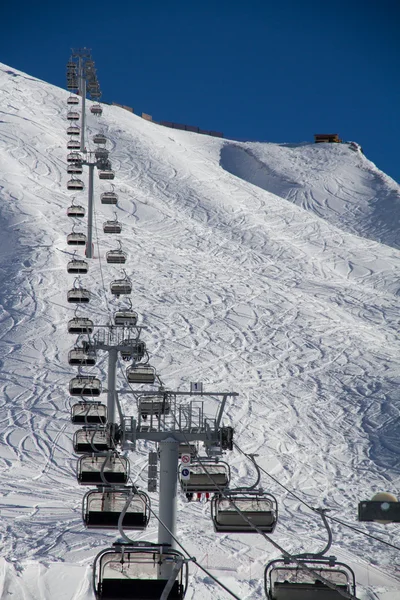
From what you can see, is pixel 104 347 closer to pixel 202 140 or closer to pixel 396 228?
pixel 396 228

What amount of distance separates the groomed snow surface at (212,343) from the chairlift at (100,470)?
1.38 m

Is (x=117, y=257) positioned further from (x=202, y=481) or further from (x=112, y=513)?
(x=112, y=513)

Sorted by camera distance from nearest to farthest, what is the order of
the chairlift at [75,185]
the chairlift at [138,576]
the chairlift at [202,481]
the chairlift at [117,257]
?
the chairlift at [138,576], the chairlift at [202,481], the chairlift at [117,257], the chairlift at [75,185]

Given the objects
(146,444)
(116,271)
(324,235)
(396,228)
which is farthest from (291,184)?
(146,444)

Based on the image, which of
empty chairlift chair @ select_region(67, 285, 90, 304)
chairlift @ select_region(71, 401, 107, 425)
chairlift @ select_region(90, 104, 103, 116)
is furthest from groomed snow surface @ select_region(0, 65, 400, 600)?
chairlift @ select_region(90, 104, 103, 116)

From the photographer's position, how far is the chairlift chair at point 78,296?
2972 centimetres

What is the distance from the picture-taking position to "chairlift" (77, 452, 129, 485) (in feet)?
42.8

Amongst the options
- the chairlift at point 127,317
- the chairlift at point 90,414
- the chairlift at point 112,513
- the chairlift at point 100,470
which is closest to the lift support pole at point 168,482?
the chairlift at point 112,513

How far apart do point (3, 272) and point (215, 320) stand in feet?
29.8

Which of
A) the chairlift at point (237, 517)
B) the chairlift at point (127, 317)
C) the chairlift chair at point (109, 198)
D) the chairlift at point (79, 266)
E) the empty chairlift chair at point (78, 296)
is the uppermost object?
the chairlift chair at point (109, 198)

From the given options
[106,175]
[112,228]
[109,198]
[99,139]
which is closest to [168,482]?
[112,228]

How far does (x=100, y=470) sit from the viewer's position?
527 inches

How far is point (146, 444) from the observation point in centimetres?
2259

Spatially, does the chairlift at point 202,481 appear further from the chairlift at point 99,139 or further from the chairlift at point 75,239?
the chairlift at point 99,139
